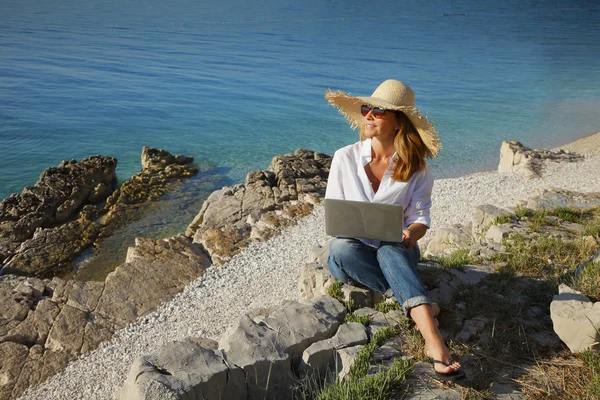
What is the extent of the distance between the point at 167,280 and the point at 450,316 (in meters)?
5.73

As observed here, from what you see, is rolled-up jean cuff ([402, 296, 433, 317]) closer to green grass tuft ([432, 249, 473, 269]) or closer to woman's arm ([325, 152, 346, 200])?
woman's arm ([325, 152, 346, 200])

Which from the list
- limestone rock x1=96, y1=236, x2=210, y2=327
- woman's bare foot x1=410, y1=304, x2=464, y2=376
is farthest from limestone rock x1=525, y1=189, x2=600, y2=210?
limestone rock x1=96, y1=236, x2=210, y2=327

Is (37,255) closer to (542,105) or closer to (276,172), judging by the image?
(276,172)

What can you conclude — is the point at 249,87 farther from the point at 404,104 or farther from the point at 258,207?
the point at 404,104

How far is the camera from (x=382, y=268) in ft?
16.4

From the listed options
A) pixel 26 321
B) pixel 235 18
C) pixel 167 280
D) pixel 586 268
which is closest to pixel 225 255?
pixel 167 280

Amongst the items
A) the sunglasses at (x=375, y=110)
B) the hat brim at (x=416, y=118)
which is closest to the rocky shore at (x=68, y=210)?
the hat brim at (x=416, y=118)

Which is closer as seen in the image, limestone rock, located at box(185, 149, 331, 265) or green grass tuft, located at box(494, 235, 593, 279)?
green grass tuft, located at box(494, 235, 593, 279)

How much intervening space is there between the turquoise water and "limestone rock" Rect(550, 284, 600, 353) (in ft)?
44.6

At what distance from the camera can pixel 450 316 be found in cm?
522

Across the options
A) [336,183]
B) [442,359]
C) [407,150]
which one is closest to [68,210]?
[336,183]

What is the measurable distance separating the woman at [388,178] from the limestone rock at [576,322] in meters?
1.08

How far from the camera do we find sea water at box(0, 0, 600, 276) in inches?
813

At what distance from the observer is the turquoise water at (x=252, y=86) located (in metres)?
21.0
